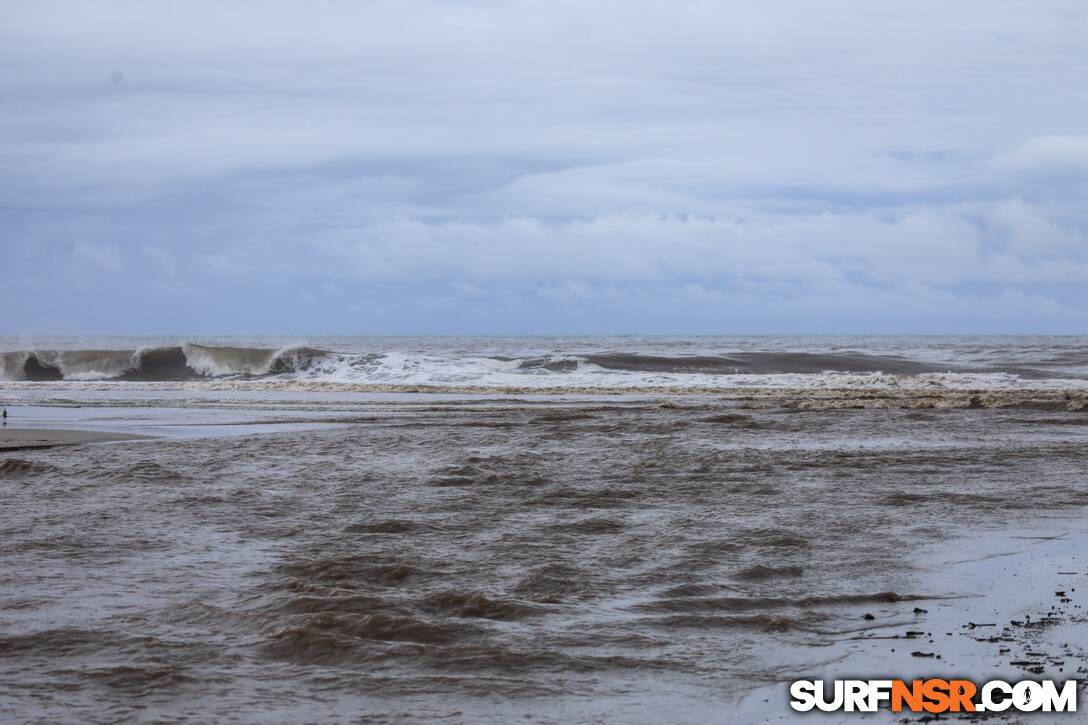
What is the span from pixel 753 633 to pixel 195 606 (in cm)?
263

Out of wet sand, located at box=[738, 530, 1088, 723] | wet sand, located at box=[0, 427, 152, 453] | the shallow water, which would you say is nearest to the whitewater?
wet sand, located at box=[0, 427, 152, 453]

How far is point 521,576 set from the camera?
19.1ft

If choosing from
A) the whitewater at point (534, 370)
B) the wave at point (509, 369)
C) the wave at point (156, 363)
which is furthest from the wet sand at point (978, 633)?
the wave at point (156, 363)

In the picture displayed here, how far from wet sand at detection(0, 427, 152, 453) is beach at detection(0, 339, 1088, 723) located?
0.82 metres

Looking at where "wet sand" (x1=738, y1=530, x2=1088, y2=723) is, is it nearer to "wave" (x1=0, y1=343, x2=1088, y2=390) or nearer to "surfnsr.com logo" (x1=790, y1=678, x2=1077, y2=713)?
"surfnsr.com logo" (x1=790, y1=678, x2=1077, y2=713)

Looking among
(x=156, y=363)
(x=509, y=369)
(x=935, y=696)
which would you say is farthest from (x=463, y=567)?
(x=156, y=363)

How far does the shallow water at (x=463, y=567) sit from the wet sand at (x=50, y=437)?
4.12 ft

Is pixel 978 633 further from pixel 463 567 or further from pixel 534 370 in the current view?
pixel 534 370

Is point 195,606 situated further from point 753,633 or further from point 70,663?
point 753,633

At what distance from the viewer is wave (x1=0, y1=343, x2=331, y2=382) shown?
1545 inches

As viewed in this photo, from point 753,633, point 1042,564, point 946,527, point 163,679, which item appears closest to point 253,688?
point 163,679

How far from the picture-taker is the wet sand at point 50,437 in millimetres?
12992

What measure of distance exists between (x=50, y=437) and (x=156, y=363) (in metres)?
29.4

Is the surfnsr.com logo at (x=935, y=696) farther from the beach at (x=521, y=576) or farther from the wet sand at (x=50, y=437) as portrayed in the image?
the wet sand at (x=50, y=437)
